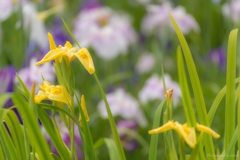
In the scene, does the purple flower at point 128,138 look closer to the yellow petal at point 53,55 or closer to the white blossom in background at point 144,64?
the white blossom in background at point 144,64

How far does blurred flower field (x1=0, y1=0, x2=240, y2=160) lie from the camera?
571mm

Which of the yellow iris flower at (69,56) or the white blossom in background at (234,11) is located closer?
the yellow iris flower at (69,56)

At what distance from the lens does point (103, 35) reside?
165 centimetres

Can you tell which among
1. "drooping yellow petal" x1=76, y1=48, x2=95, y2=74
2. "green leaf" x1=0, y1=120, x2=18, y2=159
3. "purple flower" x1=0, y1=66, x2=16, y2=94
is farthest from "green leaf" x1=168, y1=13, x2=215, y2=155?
"purple flower" x1=0, y1=66, x2=16, y2=94

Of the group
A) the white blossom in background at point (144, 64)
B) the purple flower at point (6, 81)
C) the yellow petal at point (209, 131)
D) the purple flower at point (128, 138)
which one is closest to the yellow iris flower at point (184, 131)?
the yellow petal at point (209, 131)

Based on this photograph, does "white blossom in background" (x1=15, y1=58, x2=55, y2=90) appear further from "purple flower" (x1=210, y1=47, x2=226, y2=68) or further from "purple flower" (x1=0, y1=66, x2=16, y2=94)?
"purple flower" (x1=210, y1=47, x2=226, y2=68)

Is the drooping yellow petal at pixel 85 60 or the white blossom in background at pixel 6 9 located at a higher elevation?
the white blossom in background at pixel 6 9

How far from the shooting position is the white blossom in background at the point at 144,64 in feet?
6.62

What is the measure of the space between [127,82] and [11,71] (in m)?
0.67

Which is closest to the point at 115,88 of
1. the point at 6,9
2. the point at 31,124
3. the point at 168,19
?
the point at 168,19

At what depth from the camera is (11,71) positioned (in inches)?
49.1

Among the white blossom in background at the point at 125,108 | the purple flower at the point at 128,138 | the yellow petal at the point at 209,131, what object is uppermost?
the yellow petal at the point at 209,131

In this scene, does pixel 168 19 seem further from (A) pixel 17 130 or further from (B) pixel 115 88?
(A) pixel 17 130

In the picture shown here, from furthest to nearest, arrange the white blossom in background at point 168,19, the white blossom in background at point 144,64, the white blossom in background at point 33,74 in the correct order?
the white blossom in background at point 144,64 < the white blossom in background at point 168,19 < the white blossom in background at point 33,74
